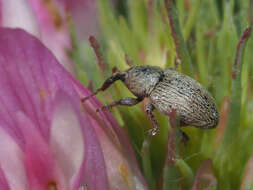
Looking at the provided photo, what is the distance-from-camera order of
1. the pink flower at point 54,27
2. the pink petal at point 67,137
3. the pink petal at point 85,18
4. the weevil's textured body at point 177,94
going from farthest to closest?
the pink petal at point 85,18 < the pink flower at point 54,27 < the weevil's textured body at point 177,94 < the pink petal at point 67,137

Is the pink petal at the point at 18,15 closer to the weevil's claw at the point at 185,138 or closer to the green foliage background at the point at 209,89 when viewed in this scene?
the green foliage background at the point at 209,89

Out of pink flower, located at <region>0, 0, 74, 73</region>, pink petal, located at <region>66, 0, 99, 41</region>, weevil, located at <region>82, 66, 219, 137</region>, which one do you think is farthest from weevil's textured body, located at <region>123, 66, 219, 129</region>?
pink petal, located at <region>66, 0, 99, 41</region>

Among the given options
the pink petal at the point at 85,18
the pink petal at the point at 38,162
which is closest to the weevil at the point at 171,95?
the pink petal at the point at 38,162

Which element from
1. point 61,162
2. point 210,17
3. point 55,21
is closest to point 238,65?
point 61,162

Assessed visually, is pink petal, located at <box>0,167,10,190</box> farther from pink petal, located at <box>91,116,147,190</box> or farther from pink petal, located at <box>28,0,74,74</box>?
pink petal, located at <box>28,0,74,74</box>

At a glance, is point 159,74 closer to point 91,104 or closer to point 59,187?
point 91,104

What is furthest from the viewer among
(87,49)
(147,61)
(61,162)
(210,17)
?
(87,49)

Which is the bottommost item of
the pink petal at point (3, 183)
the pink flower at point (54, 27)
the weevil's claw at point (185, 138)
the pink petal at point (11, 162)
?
the weevil's claw at point (185, 138)
